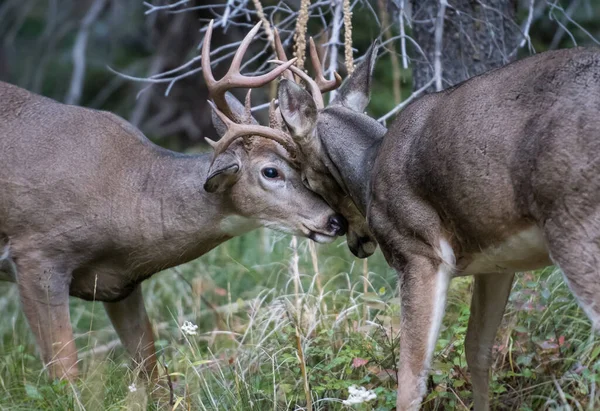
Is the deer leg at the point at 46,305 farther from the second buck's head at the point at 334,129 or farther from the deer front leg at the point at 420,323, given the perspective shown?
the deer front leg at the point at 420,323

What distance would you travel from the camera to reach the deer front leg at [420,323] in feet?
16.8

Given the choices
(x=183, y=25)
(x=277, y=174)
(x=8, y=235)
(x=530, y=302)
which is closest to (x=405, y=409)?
(x=530, y=302)

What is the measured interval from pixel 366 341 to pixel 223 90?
1.66 metres

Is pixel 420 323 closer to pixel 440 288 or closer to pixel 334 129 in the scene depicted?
pixel 440 288

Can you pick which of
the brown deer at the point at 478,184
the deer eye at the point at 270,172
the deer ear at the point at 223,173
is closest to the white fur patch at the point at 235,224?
the deer ear at the point at 223,173

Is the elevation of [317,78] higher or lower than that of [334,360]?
higher

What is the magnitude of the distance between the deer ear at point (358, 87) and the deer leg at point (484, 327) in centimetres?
130

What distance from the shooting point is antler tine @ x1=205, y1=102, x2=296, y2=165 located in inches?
245

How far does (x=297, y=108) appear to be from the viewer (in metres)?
5.82

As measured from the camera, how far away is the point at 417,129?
523 cm

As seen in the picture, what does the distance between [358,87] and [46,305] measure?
7.26 ft

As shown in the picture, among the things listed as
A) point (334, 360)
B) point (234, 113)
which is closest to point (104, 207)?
point (234, 113)

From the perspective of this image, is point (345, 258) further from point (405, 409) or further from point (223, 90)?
point (405, 409)

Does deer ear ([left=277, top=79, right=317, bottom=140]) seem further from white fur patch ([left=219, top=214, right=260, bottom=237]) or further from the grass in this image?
the grass
